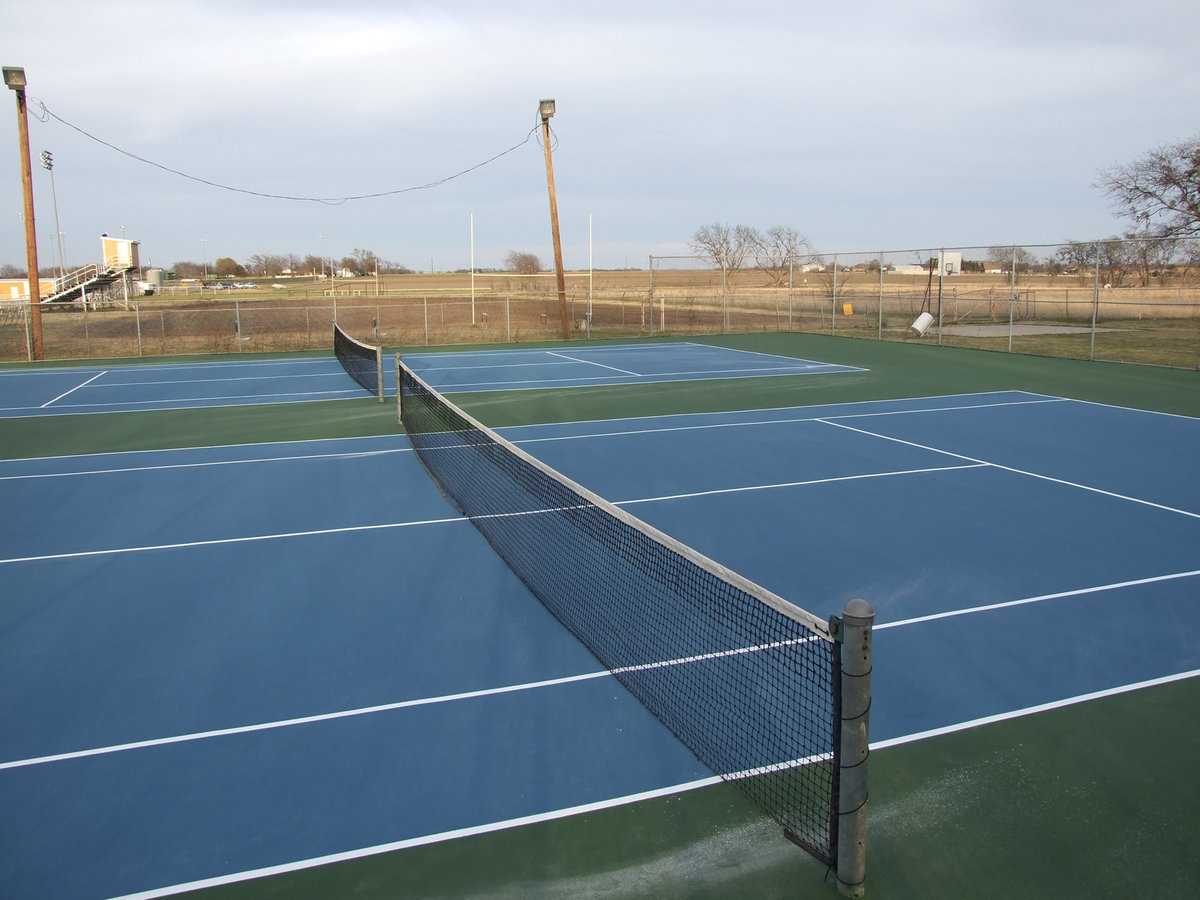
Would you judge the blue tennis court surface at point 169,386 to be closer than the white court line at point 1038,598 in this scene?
No

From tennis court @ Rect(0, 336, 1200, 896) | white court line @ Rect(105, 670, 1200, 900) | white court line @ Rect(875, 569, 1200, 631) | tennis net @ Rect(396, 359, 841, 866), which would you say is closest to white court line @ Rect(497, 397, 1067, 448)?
tennis court @ Rect(0, 336, 1200, 896)

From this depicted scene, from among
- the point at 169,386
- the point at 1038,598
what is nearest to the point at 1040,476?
the point at 1038,598

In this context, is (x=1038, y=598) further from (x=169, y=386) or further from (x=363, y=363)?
(x=169, y=386)

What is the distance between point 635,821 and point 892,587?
4.03 metres

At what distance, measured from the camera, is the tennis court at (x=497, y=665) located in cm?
431

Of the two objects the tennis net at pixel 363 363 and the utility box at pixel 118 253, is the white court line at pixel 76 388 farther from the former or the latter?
the utility box at pixel 118 253

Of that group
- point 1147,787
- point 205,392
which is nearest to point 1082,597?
point 1147,787

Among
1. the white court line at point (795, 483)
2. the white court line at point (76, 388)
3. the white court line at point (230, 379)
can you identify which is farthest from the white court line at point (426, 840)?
the white court line at point (230, 379)

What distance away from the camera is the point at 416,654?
654 cm

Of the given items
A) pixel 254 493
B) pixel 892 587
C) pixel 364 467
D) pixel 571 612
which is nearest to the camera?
pixel 571 612

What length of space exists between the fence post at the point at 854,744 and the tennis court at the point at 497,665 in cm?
18

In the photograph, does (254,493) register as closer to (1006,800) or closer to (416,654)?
(416,654)

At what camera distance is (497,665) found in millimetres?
6328

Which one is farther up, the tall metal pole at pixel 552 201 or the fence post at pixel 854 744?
the tall metal pole at pixel 552 201
